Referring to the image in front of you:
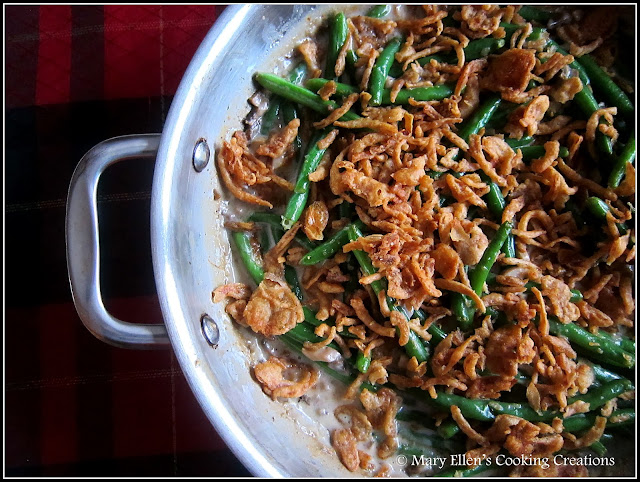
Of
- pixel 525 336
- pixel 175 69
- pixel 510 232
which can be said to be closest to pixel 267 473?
pixel 525 336

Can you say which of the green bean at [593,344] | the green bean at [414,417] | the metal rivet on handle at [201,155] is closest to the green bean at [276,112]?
the metal rivet on handle at [201,155]

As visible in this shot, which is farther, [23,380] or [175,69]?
[175,69]

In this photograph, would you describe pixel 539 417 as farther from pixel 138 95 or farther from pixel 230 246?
pixel 138 95

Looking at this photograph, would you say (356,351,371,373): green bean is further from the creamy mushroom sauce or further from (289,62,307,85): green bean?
(289,62,307,85): green bean

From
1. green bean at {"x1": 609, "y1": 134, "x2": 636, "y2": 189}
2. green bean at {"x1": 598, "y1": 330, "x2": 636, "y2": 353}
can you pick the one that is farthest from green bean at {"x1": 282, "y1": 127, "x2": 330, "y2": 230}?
green bean at {"x1": 598, "y1": 330, "x2": 636, "y2": 353}

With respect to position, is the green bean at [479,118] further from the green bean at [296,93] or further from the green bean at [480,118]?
the green bean at [296,93]

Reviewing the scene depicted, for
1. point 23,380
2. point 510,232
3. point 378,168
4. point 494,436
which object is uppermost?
point 378,168

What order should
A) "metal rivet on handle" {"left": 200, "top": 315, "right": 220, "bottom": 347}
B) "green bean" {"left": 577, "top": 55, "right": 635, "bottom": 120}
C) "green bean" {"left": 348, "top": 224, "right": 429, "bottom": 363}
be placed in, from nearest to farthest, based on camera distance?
"metal rivet on handle" {"left": 200, "top": 315, "right": 220, "bottom": 347}, "green bean" {"left": 348, "top": 224, "right": 429, "bottom": 363}, "green bean" {"left": 577, "top": 55, "right": 635, "bottom": 120}
